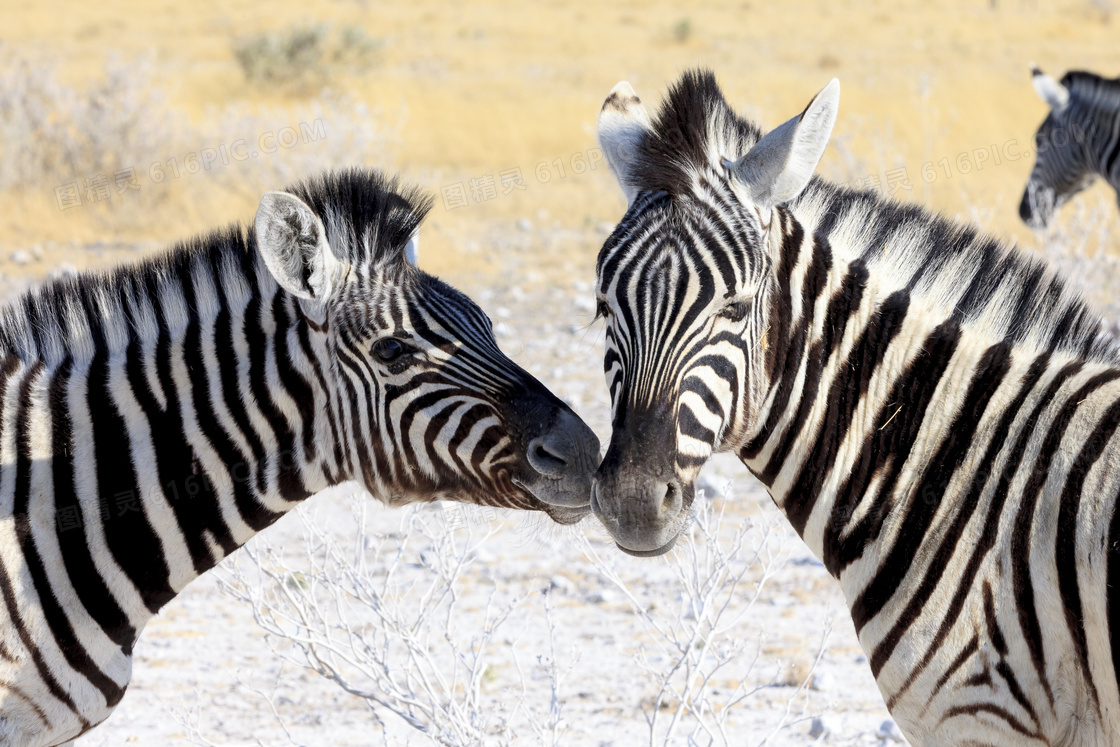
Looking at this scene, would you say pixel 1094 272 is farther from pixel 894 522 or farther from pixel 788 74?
pixel 788 74

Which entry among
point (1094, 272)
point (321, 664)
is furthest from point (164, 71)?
point (321, 664)

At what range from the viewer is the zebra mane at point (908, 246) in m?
2.82

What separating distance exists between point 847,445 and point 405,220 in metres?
1.51

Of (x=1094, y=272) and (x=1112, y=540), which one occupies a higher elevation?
(x=1112, y=540)

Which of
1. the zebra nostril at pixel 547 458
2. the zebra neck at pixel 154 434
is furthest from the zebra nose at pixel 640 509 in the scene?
the zebra neck at pixel 154 434

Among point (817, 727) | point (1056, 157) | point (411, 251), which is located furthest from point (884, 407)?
point (1056, 157)

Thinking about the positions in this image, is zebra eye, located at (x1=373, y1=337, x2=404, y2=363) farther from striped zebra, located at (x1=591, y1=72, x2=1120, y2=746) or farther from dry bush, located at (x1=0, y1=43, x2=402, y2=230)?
dry bush, located at (x1=0, y1=43, x2=402, y2=230)

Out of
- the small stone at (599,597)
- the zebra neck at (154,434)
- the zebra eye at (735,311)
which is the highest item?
the zebra eye at (735,311)

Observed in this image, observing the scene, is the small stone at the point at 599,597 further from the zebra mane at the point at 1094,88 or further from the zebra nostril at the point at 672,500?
the zebra mane at the point at 1094,88

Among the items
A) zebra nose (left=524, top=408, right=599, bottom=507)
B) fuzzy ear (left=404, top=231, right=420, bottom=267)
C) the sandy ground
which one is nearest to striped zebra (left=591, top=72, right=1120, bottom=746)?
zebra nose (left=524, top=408, right=599, bottom=507)

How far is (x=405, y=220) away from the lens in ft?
10.7

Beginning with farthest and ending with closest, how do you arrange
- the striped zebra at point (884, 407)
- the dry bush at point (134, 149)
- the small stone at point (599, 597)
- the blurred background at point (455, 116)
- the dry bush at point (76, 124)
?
the dry bush at point (76, 124) → the dry bush at point (134, 149) → the blurred background at point (455, 116) → the small stone at point (599, 597) → the striped zebra at point (884, 407)

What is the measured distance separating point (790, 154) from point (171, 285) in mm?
1880

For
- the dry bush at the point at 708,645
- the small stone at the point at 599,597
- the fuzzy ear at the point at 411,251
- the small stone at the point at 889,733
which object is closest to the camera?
the fuzzy ear at the point at 411,251
